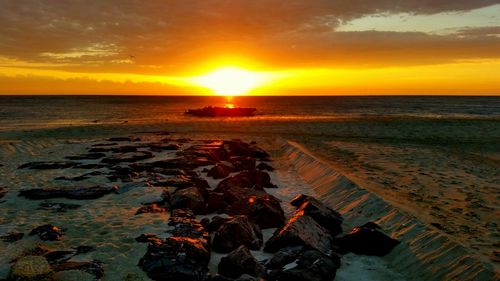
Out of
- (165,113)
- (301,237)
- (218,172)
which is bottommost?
(165,113)

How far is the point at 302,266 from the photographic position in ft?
23.7

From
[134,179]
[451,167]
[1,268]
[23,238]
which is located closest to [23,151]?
[134,179]

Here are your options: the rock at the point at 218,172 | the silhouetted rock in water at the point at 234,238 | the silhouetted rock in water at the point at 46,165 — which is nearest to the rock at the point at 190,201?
the silhouetted rock in water at the point at 234,238

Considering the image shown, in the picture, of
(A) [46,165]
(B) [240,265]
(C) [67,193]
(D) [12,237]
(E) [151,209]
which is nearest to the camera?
(B) [240,265]

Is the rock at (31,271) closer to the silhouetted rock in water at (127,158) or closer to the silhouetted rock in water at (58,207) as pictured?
the silhouetted rock in water at (58,207)

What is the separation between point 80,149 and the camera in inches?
955

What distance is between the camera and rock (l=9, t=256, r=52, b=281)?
22.0 feet

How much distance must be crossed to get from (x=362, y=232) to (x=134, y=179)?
32.2 ft

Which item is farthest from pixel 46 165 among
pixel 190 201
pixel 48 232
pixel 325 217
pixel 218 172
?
pixel 325 217

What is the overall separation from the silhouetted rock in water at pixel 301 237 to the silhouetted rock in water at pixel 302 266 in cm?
44

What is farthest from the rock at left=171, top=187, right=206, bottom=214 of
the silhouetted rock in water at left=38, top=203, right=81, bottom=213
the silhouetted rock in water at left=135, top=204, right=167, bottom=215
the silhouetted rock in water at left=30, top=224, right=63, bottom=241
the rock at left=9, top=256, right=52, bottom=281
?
the rock at left=9, top=256, right=52, bottom=281

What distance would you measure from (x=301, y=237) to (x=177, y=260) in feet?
9.11

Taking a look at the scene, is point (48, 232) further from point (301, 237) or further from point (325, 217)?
point (325, 217)

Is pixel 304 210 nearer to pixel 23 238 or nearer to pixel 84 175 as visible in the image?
pixel 23 238
